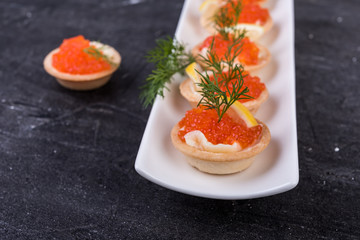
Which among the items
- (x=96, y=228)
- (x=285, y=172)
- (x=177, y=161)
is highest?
(x=285, y=172)

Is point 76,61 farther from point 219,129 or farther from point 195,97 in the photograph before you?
point 219,129

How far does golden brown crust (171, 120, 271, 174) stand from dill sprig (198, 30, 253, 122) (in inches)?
9.7

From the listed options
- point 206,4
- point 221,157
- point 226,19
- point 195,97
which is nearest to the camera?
point 221,157

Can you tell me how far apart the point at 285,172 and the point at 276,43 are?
184 cm

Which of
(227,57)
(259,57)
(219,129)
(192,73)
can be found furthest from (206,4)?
(219,129)

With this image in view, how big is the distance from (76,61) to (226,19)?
134 centimetres

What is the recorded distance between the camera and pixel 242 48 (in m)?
3.54

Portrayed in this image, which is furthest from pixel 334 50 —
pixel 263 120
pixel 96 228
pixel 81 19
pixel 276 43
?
pixel 96 228

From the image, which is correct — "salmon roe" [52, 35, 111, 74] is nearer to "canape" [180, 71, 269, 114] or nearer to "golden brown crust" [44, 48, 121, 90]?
"golden brown crust" [44, 48, 121, 90]

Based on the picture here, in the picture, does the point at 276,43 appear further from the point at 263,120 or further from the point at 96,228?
the point at 96,228

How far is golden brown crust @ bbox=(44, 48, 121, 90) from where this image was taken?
3.64 metres

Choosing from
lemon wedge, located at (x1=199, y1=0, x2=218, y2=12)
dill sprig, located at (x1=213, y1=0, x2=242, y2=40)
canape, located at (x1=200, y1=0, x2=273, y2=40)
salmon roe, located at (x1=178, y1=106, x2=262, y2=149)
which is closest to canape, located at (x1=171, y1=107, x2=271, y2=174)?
salmon roe, located at (x1=178, y1=106, x2=262, y2=149)

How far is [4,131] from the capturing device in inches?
133

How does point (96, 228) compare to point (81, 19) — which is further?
point (81, 19)
